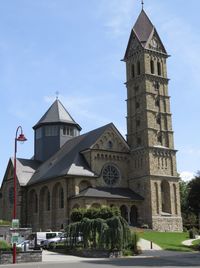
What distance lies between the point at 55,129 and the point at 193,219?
27287 mm

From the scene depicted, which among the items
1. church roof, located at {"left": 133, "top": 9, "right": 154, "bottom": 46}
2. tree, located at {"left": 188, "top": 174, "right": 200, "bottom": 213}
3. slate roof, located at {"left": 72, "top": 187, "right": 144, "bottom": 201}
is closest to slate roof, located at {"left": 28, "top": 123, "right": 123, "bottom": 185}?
slate roof, located at {"left": 72, "top": 187, "right": 144, "bottom": 201}

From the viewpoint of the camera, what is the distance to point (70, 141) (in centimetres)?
7238

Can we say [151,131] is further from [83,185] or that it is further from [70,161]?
[83,185]

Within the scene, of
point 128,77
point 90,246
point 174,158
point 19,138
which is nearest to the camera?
point 19,138

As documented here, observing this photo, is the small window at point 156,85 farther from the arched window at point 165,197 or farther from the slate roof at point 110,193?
the slate roof at point 110,193

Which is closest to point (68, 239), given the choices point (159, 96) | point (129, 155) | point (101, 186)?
point (101, 186)

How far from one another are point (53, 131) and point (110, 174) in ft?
54.5

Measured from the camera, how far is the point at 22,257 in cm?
2756

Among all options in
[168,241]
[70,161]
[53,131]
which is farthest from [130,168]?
[168,241]

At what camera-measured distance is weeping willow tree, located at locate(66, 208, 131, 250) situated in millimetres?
32406

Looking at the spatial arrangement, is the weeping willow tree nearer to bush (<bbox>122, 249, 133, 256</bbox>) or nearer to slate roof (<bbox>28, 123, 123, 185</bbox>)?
bush (<bbox>122, 249, 133, 256</bbox>)

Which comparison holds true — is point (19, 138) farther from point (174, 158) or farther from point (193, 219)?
point (193, 219)

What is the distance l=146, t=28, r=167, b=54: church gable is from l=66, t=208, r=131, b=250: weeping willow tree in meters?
39.0

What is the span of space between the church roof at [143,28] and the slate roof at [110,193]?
893 inches
